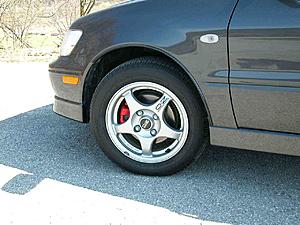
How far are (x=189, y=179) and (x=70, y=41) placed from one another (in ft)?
4.53

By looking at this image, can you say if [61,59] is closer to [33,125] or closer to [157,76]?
[157,76]

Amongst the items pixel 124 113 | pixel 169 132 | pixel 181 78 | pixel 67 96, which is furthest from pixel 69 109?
pixel 181 78

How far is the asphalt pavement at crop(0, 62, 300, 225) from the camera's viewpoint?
2701 millimetres

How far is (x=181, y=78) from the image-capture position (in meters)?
2.91

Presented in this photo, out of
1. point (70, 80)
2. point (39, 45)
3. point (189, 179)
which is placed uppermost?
point (70, 80)

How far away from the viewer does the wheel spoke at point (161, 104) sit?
3.00m

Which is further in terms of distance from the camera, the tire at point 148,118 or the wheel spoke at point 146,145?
the wheel spoke at point 146,145

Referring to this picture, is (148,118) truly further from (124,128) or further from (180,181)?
(180,181)

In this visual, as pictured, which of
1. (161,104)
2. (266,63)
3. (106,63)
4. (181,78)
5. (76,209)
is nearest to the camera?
(266,63)

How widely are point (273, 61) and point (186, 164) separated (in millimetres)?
962

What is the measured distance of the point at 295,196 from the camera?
2.86 meters

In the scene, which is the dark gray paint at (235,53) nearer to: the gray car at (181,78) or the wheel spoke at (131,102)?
the gray car at (181,78)

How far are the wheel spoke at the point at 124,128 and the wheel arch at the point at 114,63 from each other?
0.30m

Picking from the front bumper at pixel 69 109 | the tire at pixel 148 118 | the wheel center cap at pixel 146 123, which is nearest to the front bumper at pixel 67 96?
the front bumper at pixel 69 109
